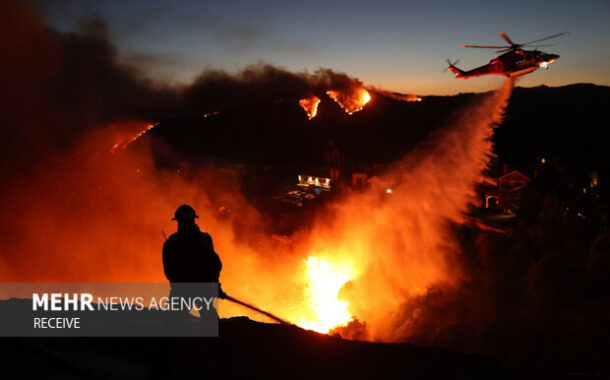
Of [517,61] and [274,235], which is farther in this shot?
[274,235]

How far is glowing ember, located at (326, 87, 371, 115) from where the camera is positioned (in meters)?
13.6

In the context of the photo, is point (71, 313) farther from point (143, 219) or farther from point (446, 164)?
point (446, 164)

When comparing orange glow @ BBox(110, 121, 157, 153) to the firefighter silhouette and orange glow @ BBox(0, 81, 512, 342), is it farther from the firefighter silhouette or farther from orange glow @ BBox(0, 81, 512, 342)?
the firefighter silhouette

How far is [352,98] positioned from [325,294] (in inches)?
470

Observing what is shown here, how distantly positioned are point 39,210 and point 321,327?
13.8 m

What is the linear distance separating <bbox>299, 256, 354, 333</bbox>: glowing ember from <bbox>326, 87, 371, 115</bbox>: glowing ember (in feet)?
32.2

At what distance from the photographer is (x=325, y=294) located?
834 inches

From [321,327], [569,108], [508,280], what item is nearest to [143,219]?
[321,327]

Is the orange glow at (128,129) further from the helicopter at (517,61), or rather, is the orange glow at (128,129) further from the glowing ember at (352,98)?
the helicopter at (517,61)

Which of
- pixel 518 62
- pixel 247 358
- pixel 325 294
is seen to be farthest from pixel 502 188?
pixel 247 358

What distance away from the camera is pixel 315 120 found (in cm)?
5559

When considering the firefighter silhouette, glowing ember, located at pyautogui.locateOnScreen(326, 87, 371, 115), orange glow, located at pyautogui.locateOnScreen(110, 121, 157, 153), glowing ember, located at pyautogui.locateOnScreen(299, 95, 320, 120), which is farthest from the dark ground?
→ orange glow, located at pyautogui.locateOnScreen(110, 121, 157, 153)

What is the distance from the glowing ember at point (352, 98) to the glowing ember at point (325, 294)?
9.83 meters

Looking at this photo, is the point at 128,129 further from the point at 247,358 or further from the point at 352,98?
the point at 247,358
